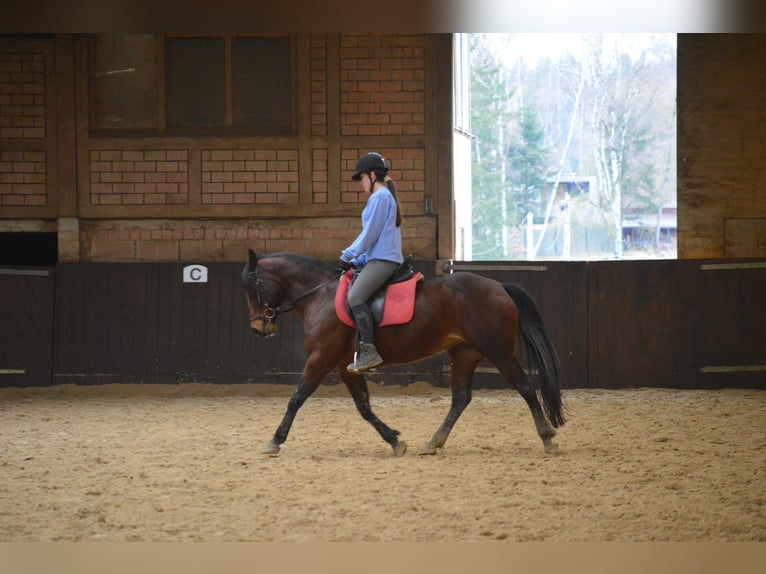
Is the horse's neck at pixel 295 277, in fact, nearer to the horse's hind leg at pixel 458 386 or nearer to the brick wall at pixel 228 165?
the horse's hind leg at pixel 458 386

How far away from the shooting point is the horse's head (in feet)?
23.1

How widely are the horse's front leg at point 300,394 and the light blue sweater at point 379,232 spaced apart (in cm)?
82

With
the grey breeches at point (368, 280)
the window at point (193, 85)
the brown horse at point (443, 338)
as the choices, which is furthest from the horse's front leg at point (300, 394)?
the window at point (193, 85)

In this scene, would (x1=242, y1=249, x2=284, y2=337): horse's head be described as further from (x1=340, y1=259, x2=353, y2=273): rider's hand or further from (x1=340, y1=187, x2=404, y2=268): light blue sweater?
(x1=340, y1=187, x2=404, y2=268): light blue sweater

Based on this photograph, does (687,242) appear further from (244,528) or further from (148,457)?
(244,528)

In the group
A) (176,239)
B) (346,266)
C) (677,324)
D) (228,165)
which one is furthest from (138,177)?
(677,324)

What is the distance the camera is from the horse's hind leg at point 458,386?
273 inches

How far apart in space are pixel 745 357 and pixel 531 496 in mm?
6594

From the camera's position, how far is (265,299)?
23.1 ft

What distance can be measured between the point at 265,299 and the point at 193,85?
508cm

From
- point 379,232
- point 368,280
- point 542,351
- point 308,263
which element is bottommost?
point 542,351

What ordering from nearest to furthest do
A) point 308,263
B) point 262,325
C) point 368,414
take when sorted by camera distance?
point 368,414 → point 262,325 → point 308,263

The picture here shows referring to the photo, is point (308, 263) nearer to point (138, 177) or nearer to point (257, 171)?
point (257, 171)

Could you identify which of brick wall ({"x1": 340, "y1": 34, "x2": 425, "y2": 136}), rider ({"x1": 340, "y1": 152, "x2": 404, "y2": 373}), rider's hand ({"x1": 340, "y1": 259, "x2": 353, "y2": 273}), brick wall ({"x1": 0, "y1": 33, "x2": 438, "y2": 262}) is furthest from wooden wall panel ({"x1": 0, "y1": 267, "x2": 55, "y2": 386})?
rider ({"x1": 340, "y1": 152, "x2": 404, "y2": 373})
